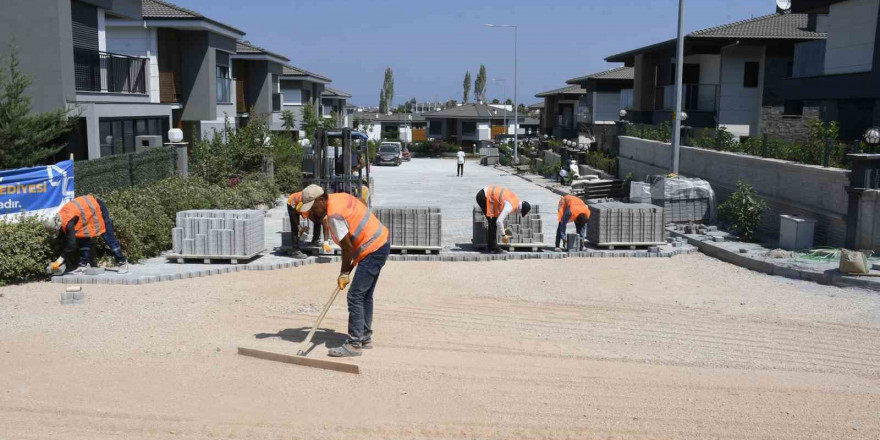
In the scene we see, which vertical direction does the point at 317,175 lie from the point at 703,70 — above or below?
below

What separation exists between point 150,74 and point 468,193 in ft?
42.3

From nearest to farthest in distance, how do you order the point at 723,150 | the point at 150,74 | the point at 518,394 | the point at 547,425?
the point at 547,425
the point at 518,394
the point at 723,150
the point at 150,74

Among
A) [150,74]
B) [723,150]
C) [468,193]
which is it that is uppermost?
[150,74]

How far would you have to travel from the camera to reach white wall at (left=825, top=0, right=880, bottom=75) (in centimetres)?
2348

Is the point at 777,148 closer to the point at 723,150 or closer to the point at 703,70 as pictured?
the point at 723,150

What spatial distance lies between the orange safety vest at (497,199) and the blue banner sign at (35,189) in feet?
25.8

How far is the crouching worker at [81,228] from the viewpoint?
12.7m

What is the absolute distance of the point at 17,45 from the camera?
768 inches

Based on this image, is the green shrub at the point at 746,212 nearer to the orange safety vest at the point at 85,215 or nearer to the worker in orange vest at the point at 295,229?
the worker in orange vest at the point at 295,229

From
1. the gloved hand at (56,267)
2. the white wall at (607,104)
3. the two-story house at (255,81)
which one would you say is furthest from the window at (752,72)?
the gloved hand at (56,267)

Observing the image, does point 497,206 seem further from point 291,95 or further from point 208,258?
point 291,95

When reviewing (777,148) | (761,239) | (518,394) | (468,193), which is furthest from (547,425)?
(468,193)

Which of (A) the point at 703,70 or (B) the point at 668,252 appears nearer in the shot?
(B) the point at 668,252

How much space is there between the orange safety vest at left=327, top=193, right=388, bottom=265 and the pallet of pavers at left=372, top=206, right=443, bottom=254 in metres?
7.10
